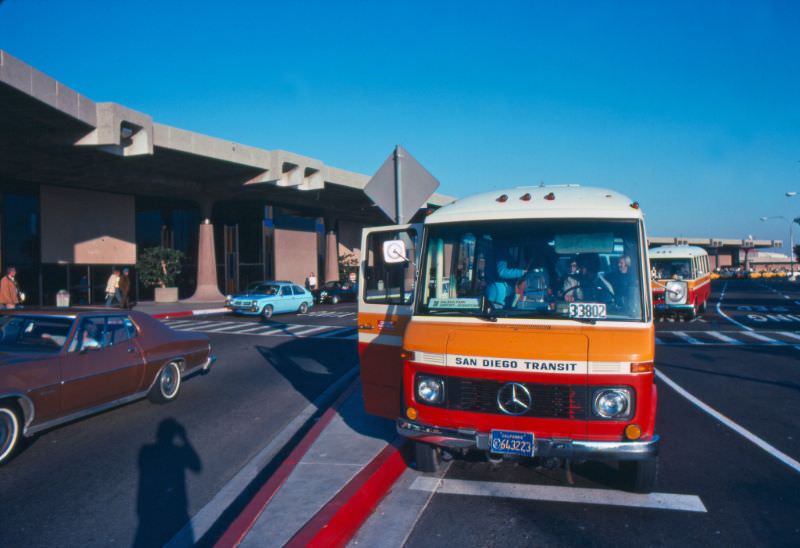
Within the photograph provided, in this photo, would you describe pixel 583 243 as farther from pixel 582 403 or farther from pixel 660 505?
pixel 660 505

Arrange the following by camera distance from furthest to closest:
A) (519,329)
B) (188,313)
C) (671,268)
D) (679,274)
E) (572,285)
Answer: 1. (188,313)
2. (671,268)
3. (679,274)
4. (572,285)
5. (519,329)

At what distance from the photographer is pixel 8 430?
602 cm

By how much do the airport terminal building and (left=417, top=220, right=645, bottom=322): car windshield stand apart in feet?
51.3

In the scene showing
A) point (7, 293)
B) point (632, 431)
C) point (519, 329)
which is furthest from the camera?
point (7, 293)

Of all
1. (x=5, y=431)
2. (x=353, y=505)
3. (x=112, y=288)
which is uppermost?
(x=112, y=288)

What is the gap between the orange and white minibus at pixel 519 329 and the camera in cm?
452

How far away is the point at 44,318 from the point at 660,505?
692 centimetres

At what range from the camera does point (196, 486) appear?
548cm

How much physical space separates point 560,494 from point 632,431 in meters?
1.10

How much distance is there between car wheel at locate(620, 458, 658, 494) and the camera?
4.92m

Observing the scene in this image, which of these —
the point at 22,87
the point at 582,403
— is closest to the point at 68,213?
the point at 22,87

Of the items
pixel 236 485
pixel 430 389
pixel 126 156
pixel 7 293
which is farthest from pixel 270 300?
pixel 430 389

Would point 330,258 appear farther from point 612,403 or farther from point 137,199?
point 612,403

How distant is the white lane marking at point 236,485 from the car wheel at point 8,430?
2319 mm
